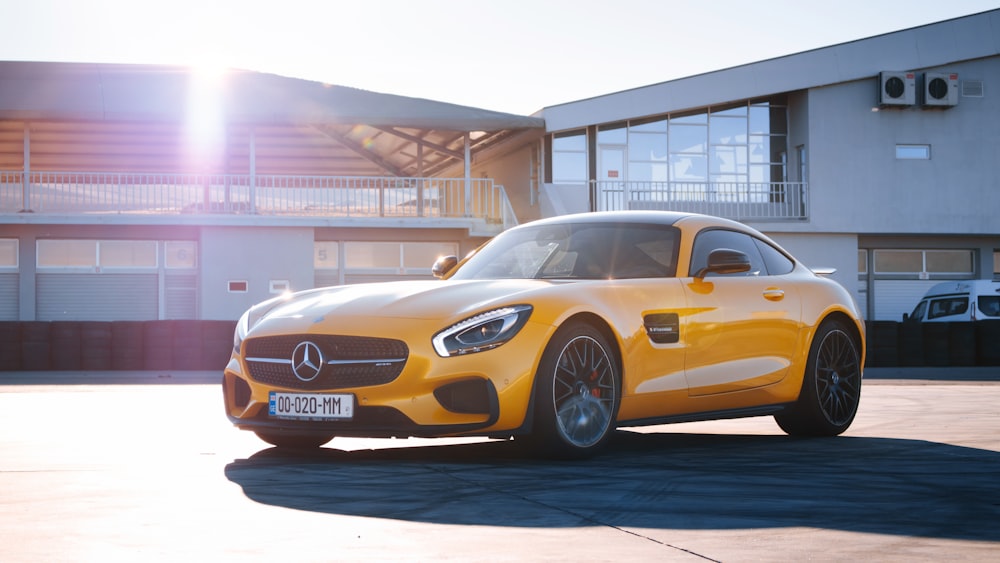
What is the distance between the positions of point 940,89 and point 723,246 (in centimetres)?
2789

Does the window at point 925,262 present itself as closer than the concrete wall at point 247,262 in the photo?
No

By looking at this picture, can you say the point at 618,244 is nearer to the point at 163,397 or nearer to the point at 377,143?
the point at 163,397

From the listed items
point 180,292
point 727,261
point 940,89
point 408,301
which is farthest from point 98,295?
point 408,301

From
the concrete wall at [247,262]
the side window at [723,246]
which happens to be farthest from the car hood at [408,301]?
the concrete wall at [247,262]

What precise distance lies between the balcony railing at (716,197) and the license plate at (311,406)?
27.2 m

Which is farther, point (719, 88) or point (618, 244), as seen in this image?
point (719, 88)

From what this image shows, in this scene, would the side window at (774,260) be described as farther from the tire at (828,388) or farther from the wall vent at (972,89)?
the wall vent at (972,89)

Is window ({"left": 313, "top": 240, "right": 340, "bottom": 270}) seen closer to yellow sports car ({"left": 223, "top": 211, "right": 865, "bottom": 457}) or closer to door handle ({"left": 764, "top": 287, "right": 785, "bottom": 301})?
yellow sports car ({"left": 223, "top": 211, "right": 865, "bottom": 457})

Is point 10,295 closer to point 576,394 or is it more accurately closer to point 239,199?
point 239,199

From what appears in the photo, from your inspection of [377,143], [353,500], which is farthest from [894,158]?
[353,500]

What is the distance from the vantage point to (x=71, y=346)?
23203mm

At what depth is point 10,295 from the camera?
34.0 meters

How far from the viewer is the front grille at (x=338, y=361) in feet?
23.9

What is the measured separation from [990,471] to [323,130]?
28748mm
